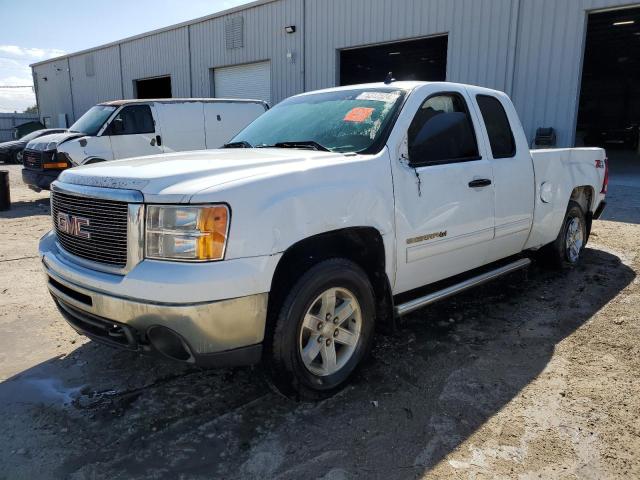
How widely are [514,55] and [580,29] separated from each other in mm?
1500

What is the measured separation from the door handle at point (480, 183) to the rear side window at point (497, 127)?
13.4 inches

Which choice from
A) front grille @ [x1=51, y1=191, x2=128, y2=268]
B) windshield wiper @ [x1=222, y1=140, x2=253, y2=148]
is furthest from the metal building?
front grille @ [x1=51, y1=191, x2=128, y2=268]

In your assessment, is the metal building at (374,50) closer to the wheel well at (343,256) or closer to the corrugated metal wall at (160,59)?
the corrugated metal wall at (160,59)

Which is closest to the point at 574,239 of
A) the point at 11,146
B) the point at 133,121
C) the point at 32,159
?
the point at 133,121

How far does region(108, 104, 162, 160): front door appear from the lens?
10.4 meters

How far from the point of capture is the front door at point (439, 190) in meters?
3.40

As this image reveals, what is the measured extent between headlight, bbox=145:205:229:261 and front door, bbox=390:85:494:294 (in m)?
1.27

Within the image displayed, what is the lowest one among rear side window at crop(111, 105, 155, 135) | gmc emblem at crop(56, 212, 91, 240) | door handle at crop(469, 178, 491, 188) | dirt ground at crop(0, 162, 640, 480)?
dirt ground at crop(0, 162, 640, 480)

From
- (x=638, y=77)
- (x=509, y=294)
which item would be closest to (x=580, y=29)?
(x=509, y=294)

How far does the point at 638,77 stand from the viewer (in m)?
32.5

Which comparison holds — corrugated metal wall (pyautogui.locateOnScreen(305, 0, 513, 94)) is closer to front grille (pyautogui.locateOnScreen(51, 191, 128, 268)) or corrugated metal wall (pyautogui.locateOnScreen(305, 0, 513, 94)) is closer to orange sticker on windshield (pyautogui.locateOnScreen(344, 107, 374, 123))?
orange sticker on windshield (pyautogui.locateOnScreen(344, 107, 374, 123))

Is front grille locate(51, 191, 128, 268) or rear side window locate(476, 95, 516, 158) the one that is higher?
rear side window locate(476, 95, 516, 158)

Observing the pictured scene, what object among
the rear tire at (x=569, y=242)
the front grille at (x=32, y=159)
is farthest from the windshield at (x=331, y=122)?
the front grille at (x=32, y=159)

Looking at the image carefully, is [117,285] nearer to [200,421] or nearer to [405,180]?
[200,421]
